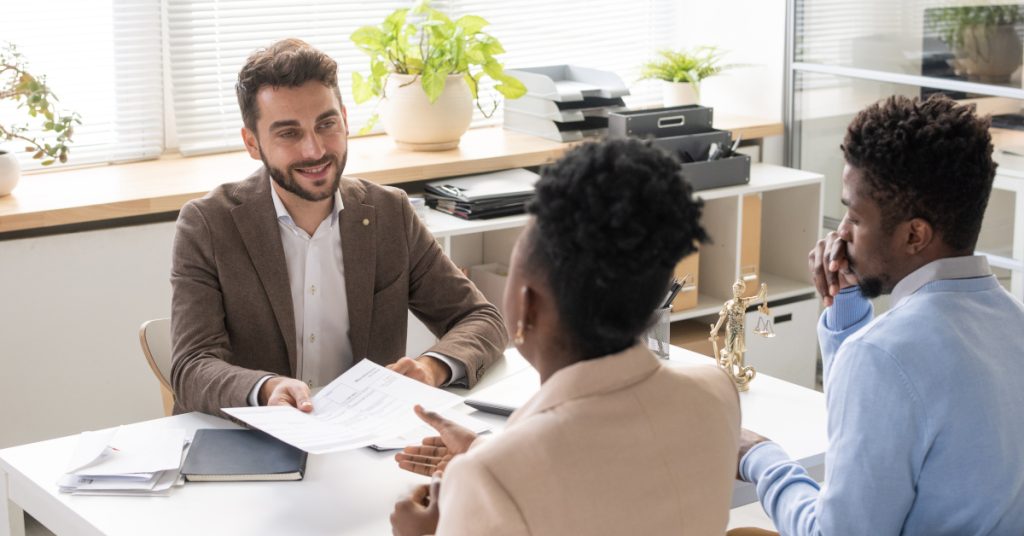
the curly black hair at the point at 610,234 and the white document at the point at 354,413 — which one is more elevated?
the curly black hair at the point at 610,234

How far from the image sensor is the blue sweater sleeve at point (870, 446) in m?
1.51

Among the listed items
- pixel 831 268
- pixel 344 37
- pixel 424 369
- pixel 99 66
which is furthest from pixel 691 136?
pixel 831 268

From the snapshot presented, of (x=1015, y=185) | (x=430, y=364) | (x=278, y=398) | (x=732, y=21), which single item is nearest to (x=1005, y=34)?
(x=1015, y=185)

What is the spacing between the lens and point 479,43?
381 centimetres

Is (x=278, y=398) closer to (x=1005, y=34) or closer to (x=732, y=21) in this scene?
(x=1005, y=34)

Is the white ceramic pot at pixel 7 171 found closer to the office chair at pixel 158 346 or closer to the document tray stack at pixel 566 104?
the office chair at pixel 158 346

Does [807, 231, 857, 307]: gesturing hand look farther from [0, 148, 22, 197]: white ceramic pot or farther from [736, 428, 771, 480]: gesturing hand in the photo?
[0, 148, 22, 197]: white ceramic pot

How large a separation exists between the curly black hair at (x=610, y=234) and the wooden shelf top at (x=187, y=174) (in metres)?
2.20

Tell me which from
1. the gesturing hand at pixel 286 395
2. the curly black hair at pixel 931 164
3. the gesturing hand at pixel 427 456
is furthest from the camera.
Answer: the gesturing hand at pixel 286 395

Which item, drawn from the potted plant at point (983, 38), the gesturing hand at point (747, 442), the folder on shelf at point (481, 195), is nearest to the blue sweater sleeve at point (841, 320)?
the gesturing hand at point (747, 442)

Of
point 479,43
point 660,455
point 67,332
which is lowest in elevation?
point 67,332

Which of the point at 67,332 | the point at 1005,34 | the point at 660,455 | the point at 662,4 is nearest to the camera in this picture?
the point at 660,455

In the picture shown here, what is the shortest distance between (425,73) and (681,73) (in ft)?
3.54

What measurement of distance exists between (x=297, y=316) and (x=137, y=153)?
1545 millimetres
